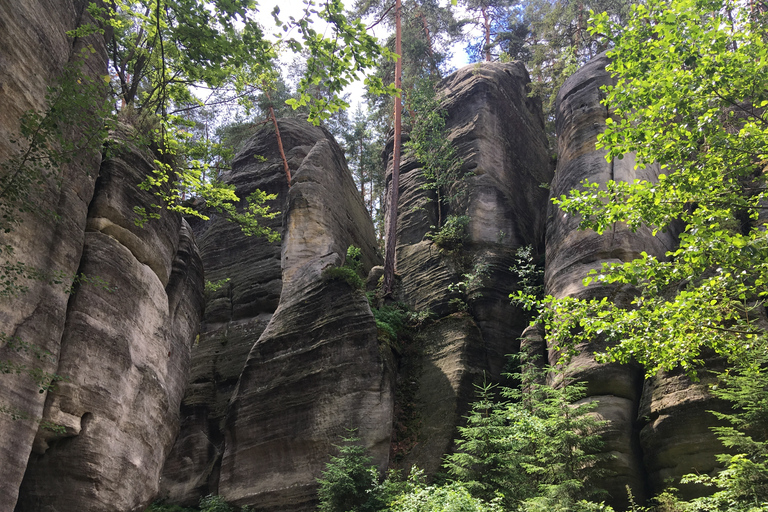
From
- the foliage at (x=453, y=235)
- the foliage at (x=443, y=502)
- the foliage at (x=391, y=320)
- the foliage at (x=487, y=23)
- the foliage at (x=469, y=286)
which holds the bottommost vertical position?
the foliage at (x=443, y=502)

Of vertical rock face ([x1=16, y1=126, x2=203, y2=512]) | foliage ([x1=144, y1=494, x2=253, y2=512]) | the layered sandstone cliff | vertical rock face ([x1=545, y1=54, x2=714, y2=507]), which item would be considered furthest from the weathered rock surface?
vertical rock face ([x1=545, y1=54, x2=714, y2=507])

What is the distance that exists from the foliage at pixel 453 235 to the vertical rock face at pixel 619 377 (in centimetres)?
277

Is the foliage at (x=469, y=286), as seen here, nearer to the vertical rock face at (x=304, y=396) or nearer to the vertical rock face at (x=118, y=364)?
the vertical rock face at (x=304, y=396)

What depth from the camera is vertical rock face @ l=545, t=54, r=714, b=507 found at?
1034 cm

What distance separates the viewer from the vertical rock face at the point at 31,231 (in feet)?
25.5

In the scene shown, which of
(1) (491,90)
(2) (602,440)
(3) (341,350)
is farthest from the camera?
(1) (491,90)

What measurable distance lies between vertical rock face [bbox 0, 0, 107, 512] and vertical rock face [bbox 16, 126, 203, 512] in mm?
458

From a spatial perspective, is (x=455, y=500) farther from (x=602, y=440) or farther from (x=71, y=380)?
(x=71, y=380)

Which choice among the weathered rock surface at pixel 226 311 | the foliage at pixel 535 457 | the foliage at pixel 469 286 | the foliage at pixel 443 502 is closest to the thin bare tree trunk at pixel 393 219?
the foliage at pixel 469 286

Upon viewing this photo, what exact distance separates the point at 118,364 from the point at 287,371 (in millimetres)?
4818

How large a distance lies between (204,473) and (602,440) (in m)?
10.2

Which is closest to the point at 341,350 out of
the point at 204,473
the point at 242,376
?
the point at 242,376

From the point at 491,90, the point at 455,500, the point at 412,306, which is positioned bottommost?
the point at 455,500

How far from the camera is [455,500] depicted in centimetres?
869
